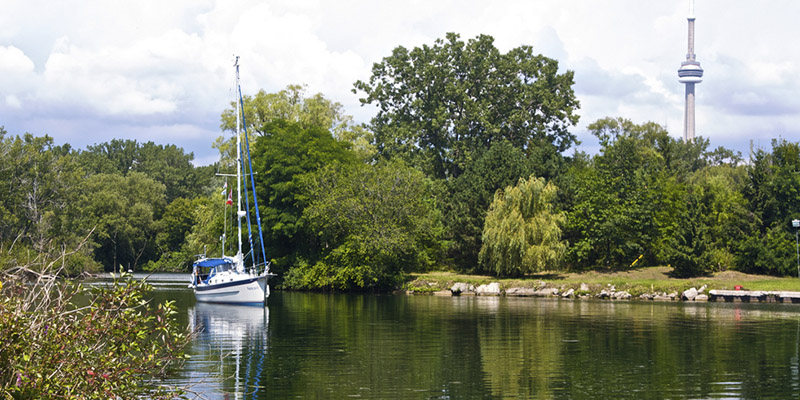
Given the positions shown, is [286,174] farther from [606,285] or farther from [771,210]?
[771,210]

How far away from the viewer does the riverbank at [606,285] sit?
2421 inches

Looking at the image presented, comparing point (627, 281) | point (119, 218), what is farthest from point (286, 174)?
point (119, 218)

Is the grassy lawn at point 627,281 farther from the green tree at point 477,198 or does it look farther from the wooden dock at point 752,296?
the green tree at point 477,198

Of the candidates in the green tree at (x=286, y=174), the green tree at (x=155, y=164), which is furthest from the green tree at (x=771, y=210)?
the green tree at (x=155, y=164)

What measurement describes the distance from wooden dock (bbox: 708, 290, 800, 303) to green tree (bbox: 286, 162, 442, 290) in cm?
2284

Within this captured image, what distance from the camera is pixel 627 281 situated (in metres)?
64.6

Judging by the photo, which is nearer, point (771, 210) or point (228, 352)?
point (228, 352)

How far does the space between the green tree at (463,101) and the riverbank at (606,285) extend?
2400 centimetres

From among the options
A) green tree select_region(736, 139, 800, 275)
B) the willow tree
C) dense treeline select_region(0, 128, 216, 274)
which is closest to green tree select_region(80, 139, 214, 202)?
dense treeline select_region(0, 128, 216, 274)

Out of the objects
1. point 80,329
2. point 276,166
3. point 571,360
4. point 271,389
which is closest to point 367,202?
point 276,166

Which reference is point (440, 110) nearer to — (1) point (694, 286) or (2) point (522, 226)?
(2) point (522, 226)

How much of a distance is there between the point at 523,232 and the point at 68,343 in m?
55.5

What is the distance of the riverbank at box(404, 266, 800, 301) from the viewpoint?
61500 mm

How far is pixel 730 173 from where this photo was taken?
Answer: 10731 centimetres
